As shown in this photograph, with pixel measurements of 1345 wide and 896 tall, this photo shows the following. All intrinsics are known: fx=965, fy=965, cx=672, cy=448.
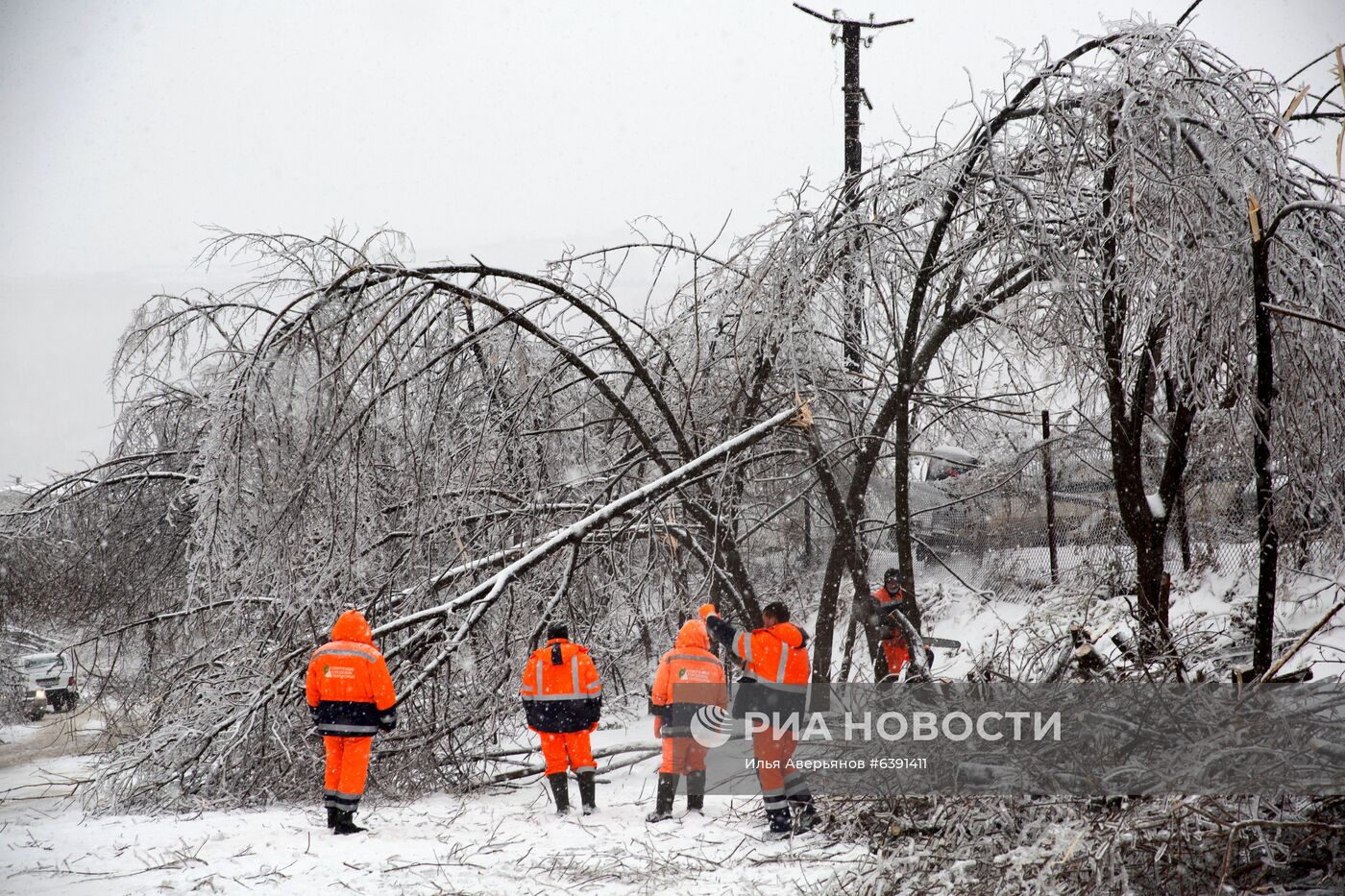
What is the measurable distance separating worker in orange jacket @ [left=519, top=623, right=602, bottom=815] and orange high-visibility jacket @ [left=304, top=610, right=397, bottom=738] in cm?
102

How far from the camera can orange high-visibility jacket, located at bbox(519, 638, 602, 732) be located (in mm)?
6641

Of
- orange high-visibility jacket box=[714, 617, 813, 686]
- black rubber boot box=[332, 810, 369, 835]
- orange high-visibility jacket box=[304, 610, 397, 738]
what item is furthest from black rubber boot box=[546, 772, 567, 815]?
orange high-visibility jacket box=[714, 617, 813, 686]

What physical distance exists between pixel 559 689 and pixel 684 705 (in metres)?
0.93

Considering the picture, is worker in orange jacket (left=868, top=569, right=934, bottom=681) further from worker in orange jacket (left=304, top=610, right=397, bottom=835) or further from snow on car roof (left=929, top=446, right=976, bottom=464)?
worker in orange jacket (left=304, top=610, right=397, bottom=835)

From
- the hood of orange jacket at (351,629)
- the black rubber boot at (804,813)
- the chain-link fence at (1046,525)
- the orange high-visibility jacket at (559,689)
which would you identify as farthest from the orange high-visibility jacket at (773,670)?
the chain-link fence at (1046,525)

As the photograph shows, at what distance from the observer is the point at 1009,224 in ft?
19.2

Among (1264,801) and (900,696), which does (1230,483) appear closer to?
(900,696)

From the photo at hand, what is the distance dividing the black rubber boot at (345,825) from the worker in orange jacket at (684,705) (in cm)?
183

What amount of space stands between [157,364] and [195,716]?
2978 mm

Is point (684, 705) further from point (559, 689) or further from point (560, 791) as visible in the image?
point (560, 791)

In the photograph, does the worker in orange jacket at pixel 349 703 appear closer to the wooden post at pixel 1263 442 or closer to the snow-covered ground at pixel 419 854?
the snow-covered ground at pixel 419 854

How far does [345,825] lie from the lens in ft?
18.7

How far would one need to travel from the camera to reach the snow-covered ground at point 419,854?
4.65 m

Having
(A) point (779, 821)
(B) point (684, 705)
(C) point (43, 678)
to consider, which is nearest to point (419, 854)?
(B) point (684, 705)
